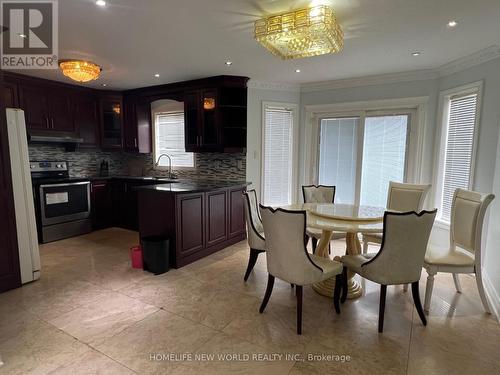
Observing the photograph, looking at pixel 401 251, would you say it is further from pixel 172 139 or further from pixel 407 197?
pixel 172 139

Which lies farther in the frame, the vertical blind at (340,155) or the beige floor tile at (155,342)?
the vertical blind at (340,155)

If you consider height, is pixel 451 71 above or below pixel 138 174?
above

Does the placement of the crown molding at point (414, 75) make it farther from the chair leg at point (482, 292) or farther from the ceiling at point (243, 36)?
the chair leg at point (482, 292)

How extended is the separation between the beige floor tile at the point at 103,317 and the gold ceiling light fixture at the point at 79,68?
2513mm

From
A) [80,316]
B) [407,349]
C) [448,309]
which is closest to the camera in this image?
[407,349]

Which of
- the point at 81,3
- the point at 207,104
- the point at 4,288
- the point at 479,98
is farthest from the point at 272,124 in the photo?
the point at 4,288

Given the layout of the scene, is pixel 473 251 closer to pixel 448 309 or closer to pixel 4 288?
pixel 448 309

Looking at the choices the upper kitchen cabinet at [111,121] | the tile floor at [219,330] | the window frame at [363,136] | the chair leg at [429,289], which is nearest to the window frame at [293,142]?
the window frame at [363,136]

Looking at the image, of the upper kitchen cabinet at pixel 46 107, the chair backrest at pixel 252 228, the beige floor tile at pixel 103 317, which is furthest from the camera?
the upper kitchen cabinet at pixel 46 107

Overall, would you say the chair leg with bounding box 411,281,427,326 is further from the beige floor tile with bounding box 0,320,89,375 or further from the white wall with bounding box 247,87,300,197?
the white wall with bounding box 247,87,300,197

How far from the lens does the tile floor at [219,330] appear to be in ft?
6.25

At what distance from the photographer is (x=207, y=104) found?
14.5 ft

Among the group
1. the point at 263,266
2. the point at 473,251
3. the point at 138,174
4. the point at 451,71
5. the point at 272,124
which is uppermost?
the point at 451,71

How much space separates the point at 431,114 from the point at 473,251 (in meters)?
2.18
